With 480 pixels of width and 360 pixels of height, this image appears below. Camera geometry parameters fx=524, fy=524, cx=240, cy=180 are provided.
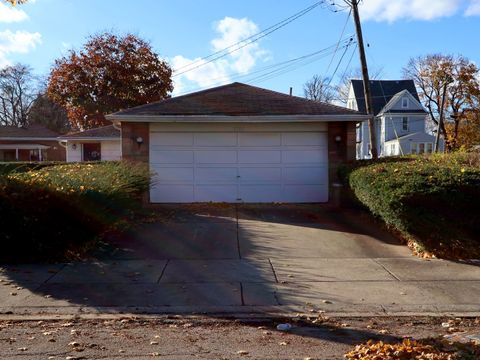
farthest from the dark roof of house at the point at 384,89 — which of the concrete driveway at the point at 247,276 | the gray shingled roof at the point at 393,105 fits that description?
the concrete driveway at the point at 247,276

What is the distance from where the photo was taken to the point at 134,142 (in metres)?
15.2

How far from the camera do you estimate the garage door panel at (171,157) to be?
1524cm

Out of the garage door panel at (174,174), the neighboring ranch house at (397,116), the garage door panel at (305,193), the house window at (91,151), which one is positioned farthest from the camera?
the neighboring ranch house at (397,116)

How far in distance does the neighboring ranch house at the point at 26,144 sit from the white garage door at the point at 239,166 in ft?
97.3

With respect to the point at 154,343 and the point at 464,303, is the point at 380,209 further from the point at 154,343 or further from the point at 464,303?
the point at 154,343

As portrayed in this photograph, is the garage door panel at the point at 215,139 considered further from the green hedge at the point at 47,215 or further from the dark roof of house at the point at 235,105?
the green hedge at the point at 47,215

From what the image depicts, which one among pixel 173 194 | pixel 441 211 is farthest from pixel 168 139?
pixel 441 211

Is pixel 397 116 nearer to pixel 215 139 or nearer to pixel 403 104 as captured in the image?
pixel 403 104

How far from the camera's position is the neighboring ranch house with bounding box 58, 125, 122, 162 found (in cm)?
3011

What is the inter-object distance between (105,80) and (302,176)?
2867cm

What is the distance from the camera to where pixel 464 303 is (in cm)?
650

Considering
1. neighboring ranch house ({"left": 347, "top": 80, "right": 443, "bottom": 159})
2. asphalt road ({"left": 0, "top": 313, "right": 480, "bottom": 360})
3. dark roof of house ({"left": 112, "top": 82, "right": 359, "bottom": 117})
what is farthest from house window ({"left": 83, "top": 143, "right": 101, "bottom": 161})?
asphalt road ({"left": 0, "top": 313, "right": 480, "bottom": 360})

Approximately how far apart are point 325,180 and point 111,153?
18.7m

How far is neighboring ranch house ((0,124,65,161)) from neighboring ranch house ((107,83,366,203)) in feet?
96.8
